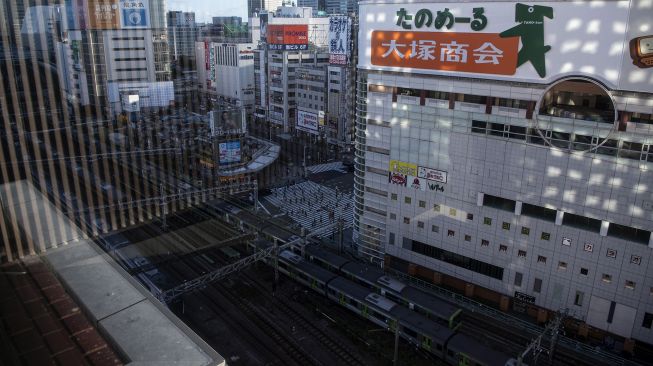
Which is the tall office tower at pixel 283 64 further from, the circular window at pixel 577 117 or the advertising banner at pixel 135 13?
the circular window at pixel 577 117

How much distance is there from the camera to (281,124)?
66125 millimetres

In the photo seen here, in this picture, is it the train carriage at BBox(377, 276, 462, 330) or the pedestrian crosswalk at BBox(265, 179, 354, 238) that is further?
the pedestrian crosswalk at BBox(265, 179, 354, 238)

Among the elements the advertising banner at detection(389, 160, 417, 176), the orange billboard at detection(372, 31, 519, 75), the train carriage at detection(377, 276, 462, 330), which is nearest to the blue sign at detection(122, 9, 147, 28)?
the orange billboard at detection(372, 31, 519, 75)

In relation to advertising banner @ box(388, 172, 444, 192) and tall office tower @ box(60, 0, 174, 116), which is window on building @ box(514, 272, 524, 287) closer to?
advertising banner @ box(388, 172, 444, 192)

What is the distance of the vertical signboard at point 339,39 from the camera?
2138 inches

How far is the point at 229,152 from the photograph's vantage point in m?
42.7

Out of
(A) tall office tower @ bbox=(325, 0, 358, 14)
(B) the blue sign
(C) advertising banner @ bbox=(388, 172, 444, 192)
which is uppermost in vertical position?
(A) tall office tower @ bbox=(325, 0, 358, 14)

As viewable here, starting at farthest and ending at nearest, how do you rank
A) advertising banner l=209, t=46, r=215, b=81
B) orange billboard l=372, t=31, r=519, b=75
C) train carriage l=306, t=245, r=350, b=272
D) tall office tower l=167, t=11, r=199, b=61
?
1. tall office tower l=167, t=11, r=199, b=61
2. advertising banner l=209, t=46, r=215, b=81
3. train carriage l=306, t=245, r=350, b=272
4. orange billboard l=372, t=31, r=519, b=75

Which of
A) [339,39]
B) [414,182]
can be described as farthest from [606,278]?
[339,39]

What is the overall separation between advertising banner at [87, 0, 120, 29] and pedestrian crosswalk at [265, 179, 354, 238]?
3915cm

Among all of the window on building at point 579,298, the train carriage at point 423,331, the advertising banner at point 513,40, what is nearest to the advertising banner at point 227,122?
the advertising banner at point 513,40

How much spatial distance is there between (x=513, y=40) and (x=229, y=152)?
28020mm

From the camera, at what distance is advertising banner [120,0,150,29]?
61875 millimetres

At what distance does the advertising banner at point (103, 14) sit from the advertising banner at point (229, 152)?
33.5 m
